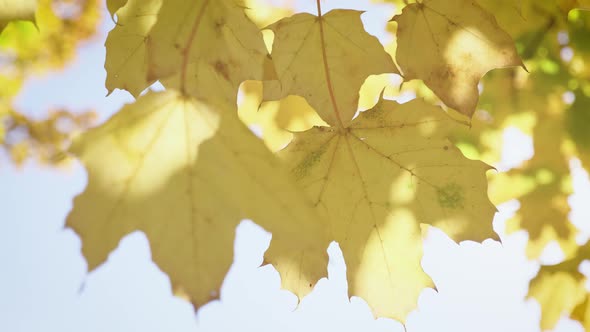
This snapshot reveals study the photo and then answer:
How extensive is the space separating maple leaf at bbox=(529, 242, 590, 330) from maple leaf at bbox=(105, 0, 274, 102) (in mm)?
1039

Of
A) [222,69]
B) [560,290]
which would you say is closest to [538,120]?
[560,290]

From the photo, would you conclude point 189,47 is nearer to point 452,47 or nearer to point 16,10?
point 16,10

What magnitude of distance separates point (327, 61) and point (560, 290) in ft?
3.41

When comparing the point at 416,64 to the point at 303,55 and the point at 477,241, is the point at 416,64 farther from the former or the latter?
the point at 477,241

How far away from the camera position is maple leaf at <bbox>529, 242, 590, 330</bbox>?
1.49 m

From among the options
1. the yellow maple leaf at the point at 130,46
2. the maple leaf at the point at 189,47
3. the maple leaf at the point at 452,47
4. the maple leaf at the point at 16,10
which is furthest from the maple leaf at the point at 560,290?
the maple leaf at the point at 16,10

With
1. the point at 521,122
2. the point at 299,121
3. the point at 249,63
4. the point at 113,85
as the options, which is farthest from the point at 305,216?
the point at 521,122

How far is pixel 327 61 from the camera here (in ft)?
3.39

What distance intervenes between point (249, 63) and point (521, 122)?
96 centimetres

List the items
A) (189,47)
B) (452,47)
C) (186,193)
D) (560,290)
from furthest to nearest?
(560,290), (452,47), (189,47), (186,193)

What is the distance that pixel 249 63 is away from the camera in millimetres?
996

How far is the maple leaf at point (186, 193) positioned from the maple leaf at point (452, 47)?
42 cm

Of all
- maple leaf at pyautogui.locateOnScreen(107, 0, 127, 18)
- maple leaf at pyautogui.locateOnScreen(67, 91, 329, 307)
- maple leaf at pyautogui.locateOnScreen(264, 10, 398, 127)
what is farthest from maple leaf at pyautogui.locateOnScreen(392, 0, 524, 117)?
maple leaf at pyautogui.locateOnScreen(107, 0, 127, 18)

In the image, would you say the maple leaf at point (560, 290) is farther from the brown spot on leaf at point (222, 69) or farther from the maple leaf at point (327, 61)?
the brown spot on leaf at point (222, 69)
